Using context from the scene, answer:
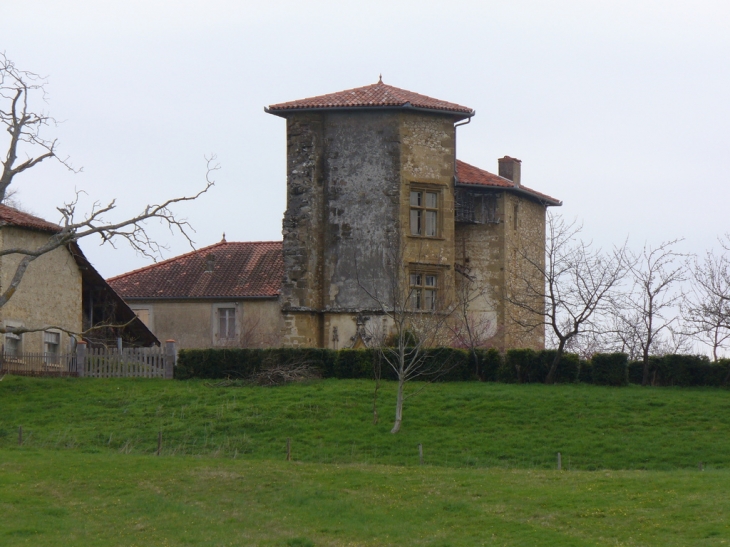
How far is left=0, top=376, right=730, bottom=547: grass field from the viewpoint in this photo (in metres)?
21.2

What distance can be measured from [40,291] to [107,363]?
3.35 metres

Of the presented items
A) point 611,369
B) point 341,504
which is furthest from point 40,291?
point 341,504

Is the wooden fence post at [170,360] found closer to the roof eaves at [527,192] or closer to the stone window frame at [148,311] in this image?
the stone window frame at [148,311]

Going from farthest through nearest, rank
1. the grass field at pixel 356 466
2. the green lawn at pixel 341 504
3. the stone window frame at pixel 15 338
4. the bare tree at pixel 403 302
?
the bare tree at pixel 403 302
the stone window frame at pixel 15 338
the grass field at pixel 356 466
the green lawn at pixel 341 504

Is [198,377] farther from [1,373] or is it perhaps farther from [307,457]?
[307,457]

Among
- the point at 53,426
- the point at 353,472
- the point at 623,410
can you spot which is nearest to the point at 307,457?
the point at 353,472

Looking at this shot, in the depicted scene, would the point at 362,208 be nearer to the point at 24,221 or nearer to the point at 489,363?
the point at 489,363

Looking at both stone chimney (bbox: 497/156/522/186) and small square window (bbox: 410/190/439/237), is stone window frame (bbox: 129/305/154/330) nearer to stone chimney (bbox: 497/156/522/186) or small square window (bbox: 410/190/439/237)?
small square window (bbox: 410/190/439/237)

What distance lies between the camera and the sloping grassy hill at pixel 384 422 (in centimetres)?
2994

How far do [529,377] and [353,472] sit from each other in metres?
14.2

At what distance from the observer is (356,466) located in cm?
2792

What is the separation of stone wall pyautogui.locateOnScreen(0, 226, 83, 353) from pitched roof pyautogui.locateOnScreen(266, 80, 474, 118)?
9.73 metres

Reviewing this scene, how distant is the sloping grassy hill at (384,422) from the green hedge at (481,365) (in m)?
1.03

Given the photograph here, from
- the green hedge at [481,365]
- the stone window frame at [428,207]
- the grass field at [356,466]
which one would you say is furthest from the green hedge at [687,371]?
the stone window frame at [428,207]
